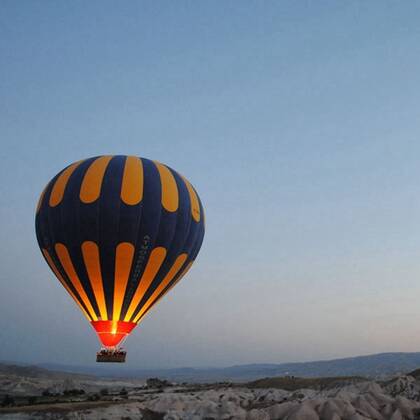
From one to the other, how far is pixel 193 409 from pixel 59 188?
15061 mm

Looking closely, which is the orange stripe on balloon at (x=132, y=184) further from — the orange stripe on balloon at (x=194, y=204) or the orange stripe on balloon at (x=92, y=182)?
the orange stripe on balloon at (x=194, y=204)

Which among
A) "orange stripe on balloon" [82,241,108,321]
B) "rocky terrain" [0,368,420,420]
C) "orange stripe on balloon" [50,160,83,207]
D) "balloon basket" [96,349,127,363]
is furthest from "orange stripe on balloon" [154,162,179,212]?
"rocky terrain" [0,368,420,420]

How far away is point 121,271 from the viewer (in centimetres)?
2875

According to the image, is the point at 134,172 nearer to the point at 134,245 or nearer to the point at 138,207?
the point at 138,207

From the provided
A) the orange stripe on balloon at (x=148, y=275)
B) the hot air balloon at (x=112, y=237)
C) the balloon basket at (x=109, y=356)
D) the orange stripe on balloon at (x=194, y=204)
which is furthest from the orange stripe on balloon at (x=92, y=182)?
the balloon basket at (x=109, y=356)

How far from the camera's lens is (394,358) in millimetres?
184625

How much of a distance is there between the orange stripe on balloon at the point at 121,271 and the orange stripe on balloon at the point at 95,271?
73 cm

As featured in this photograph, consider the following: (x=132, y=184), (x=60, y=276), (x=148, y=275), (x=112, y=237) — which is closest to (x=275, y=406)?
(x=148, y=275)

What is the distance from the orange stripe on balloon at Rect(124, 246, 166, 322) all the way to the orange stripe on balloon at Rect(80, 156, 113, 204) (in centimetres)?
480

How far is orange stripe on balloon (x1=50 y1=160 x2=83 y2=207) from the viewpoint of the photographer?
29267 mm

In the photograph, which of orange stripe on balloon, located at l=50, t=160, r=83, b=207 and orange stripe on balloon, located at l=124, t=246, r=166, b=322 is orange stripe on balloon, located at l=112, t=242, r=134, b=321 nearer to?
orange stripe on balloon, located at l=124, t=246, r=166, b=322

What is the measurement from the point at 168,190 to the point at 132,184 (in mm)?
2315

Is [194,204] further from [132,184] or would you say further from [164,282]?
[164,282]

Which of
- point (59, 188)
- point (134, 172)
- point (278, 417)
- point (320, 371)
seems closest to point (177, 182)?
point (134, 172)
